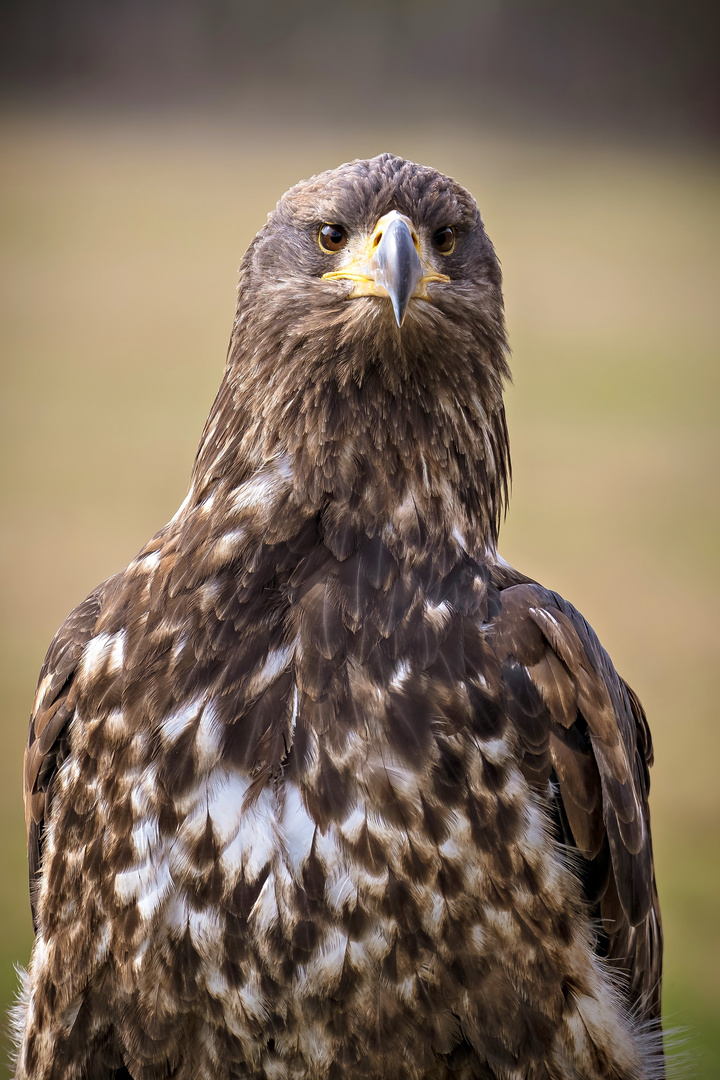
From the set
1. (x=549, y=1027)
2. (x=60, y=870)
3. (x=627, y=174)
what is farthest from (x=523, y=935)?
(x=627, y=174)

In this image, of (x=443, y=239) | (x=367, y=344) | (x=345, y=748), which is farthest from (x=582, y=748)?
(x=443, y=239)

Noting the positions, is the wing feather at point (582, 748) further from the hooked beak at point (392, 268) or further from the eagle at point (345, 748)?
the hooked beak at point (392, 268)

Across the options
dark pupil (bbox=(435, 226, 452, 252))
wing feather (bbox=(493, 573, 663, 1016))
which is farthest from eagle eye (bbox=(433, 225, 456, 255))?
wing feather (bbox=(493, 573, 663, 1016))

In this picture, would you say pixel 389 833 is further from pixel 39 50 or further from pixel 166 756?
pixel 39 50

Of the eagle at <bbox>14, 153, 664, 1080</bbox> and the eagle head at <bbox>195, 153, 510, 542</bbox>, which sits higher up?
the eagle head at <bbox>195, 153, 510, 542</bbox>

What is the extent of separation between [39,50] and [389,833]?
353 centimetres

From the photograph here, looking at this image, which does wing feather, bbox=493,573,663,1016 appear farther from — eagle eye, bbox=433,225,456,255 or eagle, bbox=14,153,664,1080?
eagle eye, bbox=433,225,456,255

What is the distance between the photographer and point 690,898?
3369mm

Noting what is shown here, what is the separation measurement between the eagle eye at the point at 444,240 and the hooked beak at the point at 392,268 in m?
0.05

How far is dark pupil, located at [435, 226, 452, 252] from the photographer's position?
128 cm

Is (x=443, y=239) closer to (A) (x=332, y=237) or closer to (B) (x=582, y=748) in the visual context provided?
(A) (x=332, y=237)

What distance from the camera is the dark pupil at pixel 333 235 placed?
1252mm

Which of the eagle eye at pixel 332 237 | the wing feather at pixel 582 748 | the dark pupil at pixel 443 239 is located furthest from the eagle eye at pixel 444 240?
the wing feather at pixel 582 748

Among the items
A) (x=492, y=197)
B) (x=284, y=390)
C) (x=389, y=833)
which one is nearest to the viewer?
(x=389, y=833)
